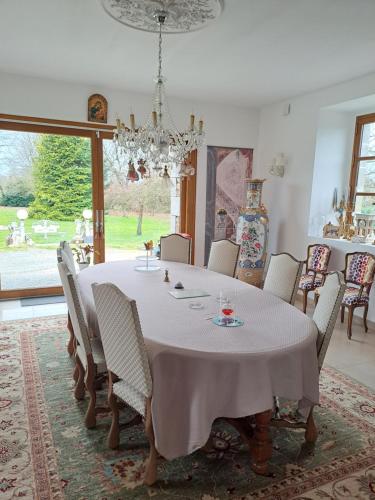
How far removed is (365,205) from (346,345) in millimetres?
1974

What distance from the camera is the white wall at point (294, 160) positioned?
4.53 m

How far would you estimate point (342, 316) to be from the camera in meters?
4.21

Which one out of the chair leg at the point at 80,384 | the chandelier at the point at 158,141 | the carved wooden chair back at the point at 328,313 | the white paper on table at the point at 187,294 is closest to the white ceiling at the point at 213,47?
the chandelier at the point at 158,141

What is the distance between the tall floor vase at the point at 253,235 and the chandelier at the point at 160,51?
2.02 metres

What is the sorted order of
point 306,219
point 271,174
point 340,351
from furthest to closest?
→ point 271,174, point 306,219, point 340,351

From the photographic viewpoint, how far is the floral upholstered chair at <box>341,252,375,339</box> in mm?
3754

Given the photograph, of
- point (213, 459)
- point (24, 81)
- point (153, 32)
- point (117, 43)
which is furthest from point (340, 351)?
point (24, 81)

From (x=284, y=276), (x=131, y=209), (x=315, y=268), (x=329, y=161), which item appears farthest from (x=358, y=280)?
(x=131, y=209)

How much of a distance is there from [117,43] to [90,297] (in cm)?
228

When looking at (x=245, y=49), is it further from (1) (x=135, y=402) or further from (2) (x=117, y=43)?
(1) (x=135, y=402)

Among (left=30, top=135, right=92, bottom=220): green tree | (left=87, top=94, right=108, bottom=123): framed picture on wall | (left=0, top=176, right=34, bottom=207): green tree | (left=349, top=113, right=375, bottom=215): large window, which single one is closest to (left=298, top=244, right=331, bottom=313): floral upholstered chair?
(left=349, top=113, right=375, bottom=215): large window

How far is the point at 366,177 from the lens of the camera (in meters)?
4.62

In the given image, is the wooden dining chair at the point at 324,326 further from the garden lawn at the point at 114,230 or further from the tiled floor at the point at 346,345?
the garden lawn at the point at 114,230

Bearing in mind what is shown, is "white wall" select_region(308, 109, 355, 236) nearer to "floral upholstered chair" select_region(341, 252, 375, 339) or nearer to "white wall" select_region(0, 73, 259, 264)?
"floral upholstered chair" select_region(341, 252, 375, 339)
